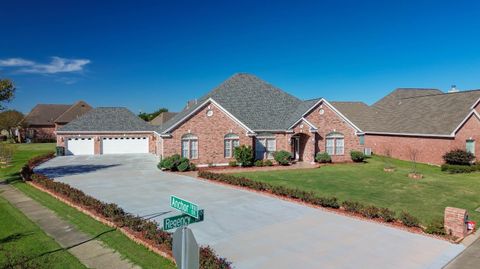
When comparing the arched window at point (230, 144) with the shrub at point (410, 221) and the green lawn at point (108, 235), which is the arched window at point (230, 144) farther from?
the shrub at point (410, 221)

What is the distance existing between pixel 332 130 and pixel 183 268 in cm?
2738

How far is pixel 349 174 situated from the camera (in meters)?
23.5

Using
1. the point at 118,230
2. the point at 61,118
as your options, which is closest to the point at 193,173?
the point at 118,230

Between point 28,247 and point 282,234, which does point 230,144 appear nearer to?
point 282,234

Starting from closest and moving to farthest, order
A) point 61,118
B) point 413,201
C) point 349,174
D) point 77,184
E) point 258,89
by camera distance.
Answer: point 413,201, point 77,184, point 349,174, point 258,89, point 61,118

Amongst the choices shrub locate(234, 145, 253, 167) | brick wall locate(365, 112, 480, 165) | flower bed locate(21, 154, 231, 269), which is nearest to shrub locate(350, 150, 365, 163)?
brick wall locate(365, 112, 480, 165)

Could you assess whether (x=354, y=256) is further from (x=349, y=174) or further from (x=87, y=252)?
(x=349, y=174)

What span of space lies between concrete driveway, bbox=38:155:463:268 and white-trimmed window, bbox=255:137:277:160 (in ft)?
38.5

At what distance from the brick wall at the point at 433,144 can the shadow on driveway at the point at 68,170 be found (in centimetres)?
2604

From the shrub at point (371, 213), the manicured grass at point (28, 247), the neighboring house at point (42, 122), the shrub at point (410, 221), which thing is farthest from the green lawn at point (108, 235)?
the neighboring house at point (42, 122)

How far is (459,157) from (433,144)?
301cm

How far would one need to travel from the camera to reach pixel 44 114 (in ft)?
207

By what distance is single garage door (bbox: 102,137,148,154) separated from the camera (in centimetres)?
3831

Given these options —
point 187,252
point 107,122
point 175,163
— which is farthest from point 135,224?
point 107,122
